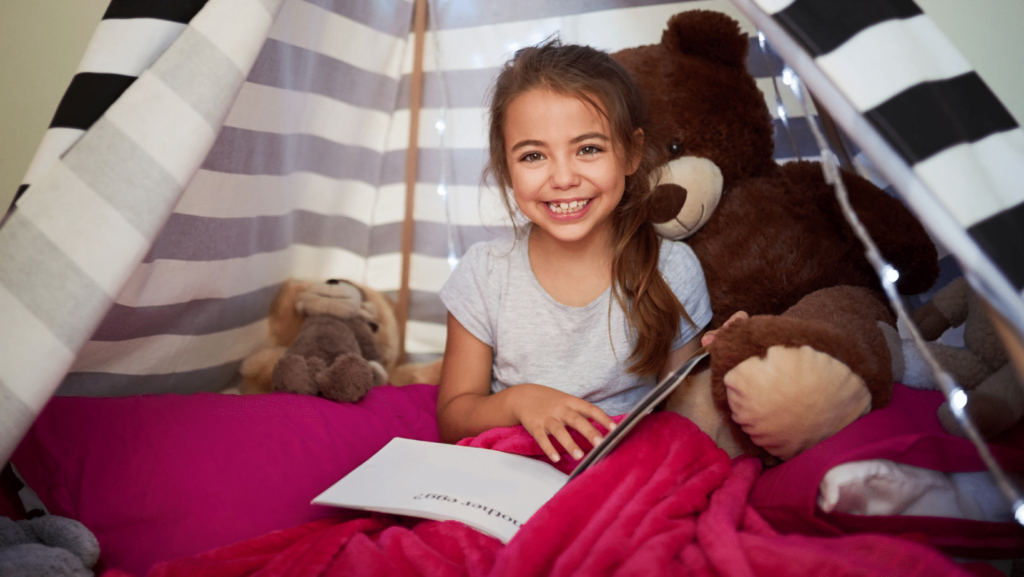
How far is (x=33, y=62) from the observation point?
1410 millimetres

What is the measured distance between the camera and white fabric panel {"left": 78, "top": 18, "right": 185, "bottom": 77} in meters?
0.70

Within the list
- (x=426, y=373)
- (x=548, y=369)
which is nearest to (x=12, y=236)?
(x=548, y=369)

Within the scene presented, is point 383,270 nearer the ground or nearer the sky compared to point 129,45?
nearer the ground

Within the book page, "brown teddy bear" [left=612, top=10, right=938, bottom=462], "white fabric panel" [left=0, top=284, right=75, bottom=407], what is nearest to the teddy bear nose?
"brown teddy bear" [left=612, top=10, right=938, bottom=462]

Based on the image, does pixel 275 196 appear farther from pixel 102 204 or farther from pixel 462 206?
pixel 102 204

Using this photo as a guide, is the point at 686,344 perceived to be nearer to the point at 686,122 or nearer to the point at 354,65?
the point at 686,122

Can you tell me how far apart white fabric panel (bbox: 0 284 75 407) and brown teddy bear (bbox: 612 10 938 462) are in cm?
70

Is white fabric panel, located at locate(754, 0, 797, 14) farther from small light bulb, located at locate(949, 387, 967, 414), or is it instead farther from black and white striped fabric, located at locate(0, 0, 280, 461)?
black and white striped fabric, located at locate(0, 0, 280, 461)

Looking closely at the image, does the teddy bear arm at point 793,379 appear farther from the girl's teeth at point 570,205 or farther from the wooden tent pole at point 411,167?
the wooden tent pole at point 411,167

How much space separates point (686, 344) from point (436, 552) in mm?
581

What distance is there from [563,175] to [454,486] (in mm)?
463

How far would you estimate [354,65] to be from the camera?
1.38 m

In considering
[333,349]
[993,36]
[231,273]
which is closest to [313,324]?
[333,349]

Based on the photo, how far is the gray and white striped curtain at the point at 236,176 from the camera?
0.62m
